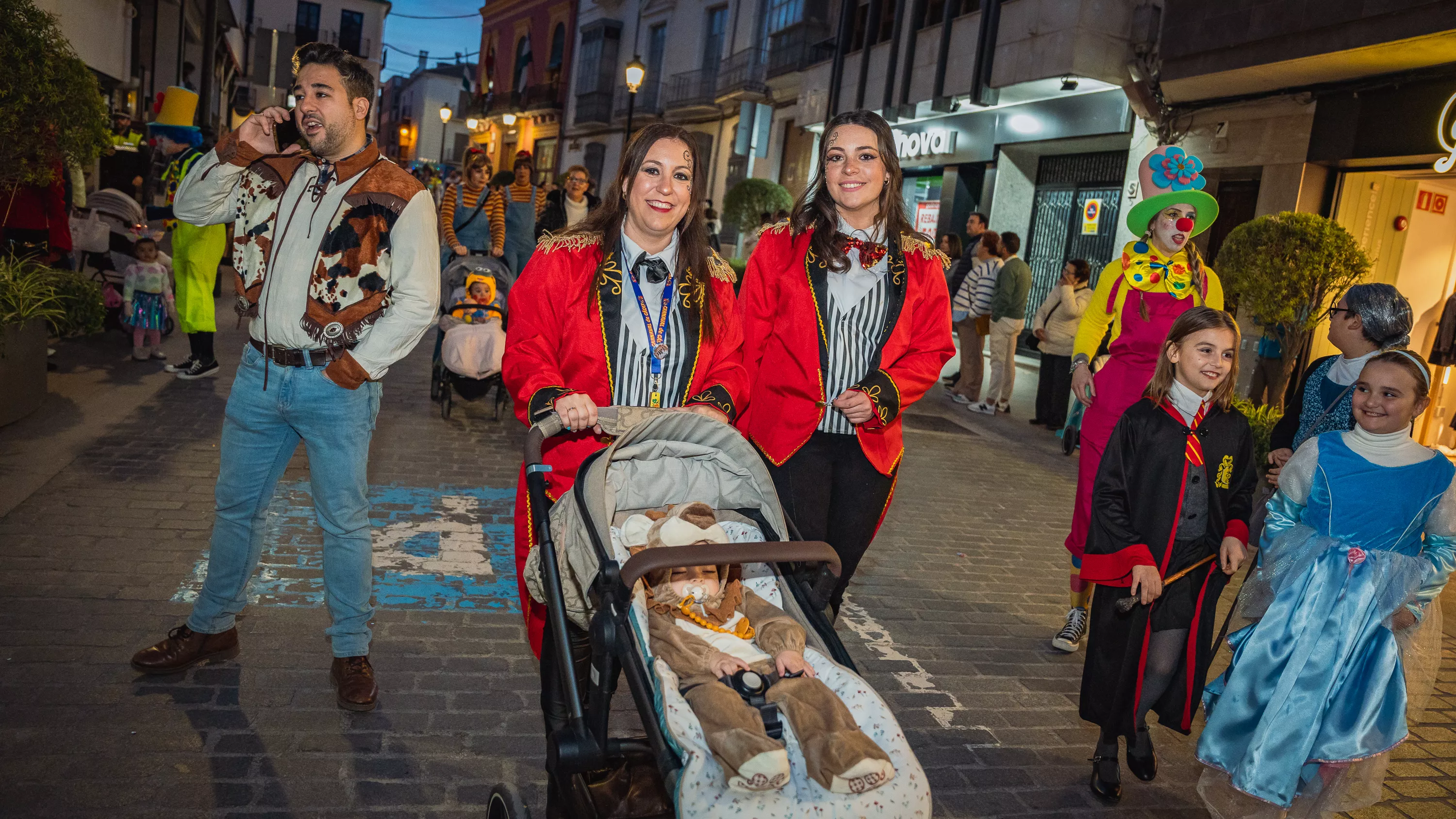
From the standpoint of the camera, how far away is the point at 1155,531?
12.4 feet

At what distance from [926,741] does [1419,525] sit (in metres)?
1.96

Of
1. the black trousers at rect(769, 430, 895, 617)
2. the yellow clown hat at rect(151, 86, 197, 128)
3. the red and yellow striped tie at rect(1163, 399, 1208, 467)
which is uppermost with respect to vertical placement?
the yellow clown hat at rect(151, 86, 197, 128)

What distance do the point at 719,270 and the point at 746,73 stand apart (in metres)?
26.5

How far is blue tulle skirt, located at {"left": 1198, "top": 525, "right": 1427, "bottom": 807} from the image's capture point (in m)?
3.47

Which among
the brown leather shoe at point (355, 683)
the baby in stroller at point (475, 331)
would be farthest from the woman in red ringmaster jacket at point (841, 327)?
the baby in stroller at point (475, 331)

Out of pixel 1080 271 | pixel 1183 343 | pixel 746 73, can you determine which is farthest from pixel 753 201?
pixel 1183 343

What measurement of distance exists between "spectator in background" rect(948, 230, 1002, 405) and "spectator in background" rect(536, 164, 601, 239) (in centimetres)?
482

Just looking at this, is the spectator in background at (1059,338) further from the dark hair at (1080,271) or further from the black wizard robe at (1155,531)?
the black wizard robe at (1155,531)

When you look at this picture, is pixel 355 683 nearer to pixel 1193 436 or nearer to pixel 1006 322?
pixel 1193 436

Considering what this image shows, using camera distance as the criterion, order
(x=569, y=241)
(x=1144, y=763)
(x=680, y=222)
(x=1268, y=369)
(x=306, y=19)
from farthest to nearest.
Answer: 1. (x=306, y=19)
2. (x=1268, y=369)
3. (x=1144, y=763)
4. (x=680, y=222)
5. (x=569, y=241)

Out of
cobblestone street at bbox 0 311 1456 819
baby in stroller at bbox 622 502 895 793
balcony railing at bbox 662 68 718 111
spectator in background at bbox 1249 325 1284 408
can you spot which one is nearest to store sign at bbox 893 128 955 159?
spectator in background at bbox 1249 325 1284 408

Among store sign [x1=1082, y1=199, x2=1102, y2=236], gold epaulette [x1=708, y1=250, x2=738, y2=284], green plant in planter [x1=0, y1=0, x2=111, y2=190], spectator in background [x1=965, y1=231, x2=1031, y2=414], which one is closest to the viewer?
gold epaulette [x1=708, y1=250, x2=738, y2=284]

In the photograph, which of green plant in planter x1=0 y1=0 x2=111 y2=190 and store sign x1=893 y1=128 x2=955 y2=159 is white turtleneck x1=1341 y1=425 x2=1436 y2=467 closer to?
green plant in planter x1=0 y1=0 x2=111 y2=190

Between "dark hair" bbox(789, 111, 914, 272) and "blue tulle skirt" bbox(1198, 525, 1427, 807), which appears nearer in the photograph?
"blue tulle skirt" bbox(1198, 525, 1427, 807)
